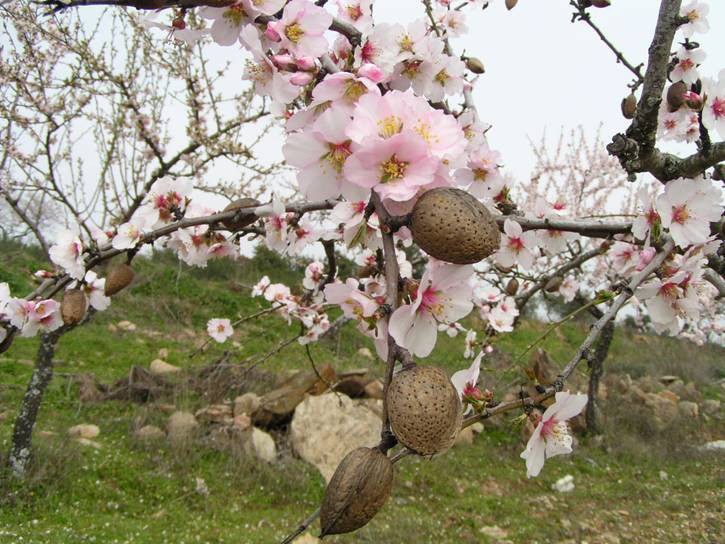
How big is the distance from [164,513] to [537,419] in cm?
418

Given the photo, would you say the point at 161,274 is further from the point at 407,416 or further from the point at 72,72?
the point at 407,416

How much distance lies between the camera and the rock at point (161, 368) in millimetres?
8078

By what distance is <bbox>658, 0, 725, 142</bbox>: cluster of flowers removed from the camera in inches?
67.4

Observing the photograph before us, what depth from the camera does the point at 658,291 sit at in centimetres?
149

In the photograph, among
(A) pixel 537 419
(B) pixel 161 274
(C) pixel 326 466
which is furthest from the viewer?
(B) pixel 161 274

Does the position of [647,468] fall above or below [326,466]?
below


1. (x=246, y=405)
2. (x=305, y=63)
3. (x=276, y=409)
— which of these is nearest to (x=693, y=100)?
(x=305, y=63)

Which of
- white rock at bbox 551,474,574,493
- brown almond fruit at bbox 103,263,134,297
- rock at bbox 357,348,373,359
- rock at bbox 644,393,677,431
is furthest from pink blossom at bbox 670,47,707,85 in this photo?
rock at bbox 357,348,373,359

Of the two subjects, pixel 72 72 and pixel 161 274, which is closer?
pixel 72 72

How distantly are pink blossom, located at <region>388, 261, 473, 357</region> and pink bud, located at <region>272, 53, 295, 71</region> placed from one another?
1.49 feet

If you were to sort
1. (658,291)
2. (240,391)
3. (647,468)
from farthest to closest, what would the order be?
(240,391), (647,468), (658,291)

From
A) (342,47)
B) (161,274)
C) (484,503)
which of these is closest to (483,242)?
(342,47)

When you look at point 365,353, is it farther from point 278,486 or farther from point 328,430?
point 278,486

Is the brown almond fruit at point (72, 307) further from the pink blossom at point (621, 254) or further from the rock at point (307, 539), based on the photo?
the rock at point (307, 539)
